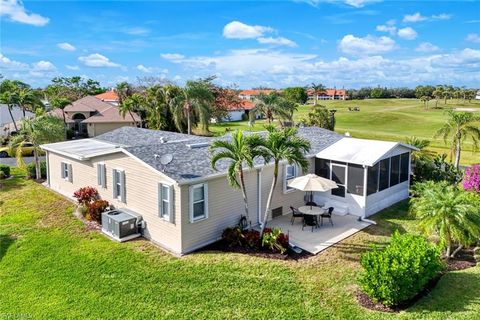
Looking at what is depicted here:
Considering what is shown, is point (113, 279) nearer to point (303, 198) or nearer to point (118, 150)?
point (118, 150)

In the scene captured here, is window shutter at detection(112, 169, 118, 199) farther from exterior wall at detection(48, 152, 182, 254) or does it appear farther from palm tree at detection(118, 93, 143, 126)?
palm tree at detection(118, 93, 143, 126)

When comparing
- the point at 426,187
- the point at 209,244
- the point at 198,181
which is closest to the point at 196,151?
the point at 198,181


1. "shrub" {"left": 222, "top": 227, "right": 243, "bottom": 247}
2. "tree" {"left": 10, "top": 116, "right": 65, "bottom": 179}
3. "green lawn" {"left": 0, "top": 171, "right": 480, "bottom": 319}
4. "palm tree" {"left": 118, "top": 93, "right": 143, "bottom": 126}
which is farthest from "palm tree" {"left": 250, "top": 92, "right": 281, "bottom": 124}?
"shrub" {"left": 222, "top": 227, "right": 243, "bottom": 247}

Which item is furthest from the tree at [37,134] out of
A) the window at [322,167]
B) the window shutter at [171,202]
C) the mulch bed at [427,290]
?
the mulch bed at [427,290]

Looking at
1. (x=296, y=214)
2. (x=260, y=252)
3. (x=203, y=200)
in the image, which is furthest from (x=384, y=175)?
(x=203, y=200)

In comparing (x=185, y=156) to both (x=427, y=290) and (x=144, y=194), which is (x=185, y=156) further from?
(x=427, y=290)

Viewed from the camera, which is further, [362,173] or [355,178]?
[355,178]

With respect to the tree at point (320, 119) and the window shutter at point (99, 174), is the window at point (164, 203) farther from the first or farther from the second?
the tree at point (320, 119)
